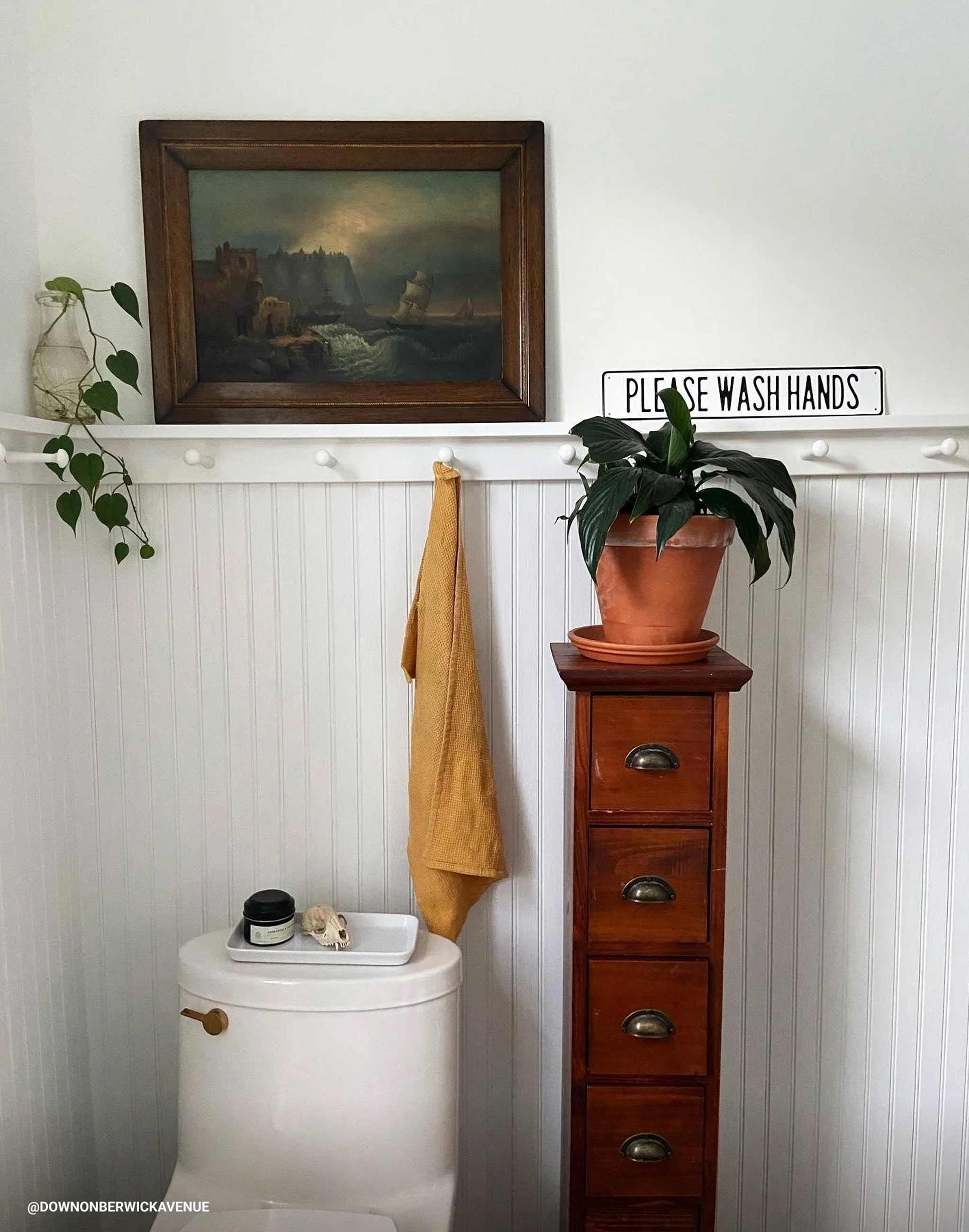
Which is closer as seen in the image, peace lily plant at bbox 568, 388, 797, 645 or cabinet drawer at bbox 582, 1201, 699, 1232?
peace lily plant at bbox 568, 388, 797, 645

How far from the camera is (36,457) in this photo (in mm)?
1241

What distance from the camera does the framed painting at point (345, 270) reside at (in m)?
1.40

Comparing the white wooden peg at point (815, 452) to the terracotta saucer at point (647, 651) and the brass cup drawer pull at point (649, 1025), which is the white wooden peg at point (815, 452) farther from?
the brass cup drawer pull at point (649, 1025)

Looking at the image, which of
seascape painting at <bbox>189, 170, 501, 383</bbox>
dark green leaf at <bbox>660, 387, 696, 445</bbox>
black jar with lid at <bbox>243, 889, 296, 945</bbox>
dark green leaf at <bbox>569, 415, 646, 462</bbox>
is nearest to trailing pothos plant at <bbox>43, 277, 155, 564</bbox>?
seascape painting at <bbox>189, 170, 501, 383</bbox>

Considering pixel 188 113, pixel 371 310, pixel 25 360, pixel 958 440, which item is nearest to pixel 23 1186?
pixel 25 360

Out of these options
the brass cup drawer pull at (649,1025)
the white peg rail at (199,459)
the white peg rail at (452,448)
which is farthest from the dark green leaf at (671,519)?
the white peg rail at (199,459)

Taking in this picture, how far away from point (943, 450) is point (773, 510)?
40cm

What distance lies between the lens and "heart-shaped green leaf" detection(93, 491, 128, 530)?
1.39m

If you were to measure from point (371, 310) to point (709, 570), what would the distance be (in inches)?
25.2

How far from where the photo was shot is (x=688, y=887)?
3.95 ft

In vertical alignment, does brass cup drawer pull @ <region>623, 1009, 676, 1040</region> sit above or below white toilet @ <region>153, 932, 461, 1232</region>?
above

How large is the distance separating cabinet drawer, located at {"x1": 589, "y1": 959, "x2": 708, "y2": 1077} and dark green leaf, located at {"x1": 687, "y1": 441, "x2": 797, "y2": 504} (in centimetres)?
61

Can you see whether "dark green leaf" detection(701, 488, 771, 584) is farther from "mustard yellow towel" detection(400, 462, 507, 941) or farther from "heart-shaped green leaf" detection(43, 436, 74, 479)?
"heart-shaped green leaf" detection(43, 436, 74, 479)

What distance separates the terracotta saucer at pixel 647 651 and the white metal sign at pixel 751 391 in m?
0.38
